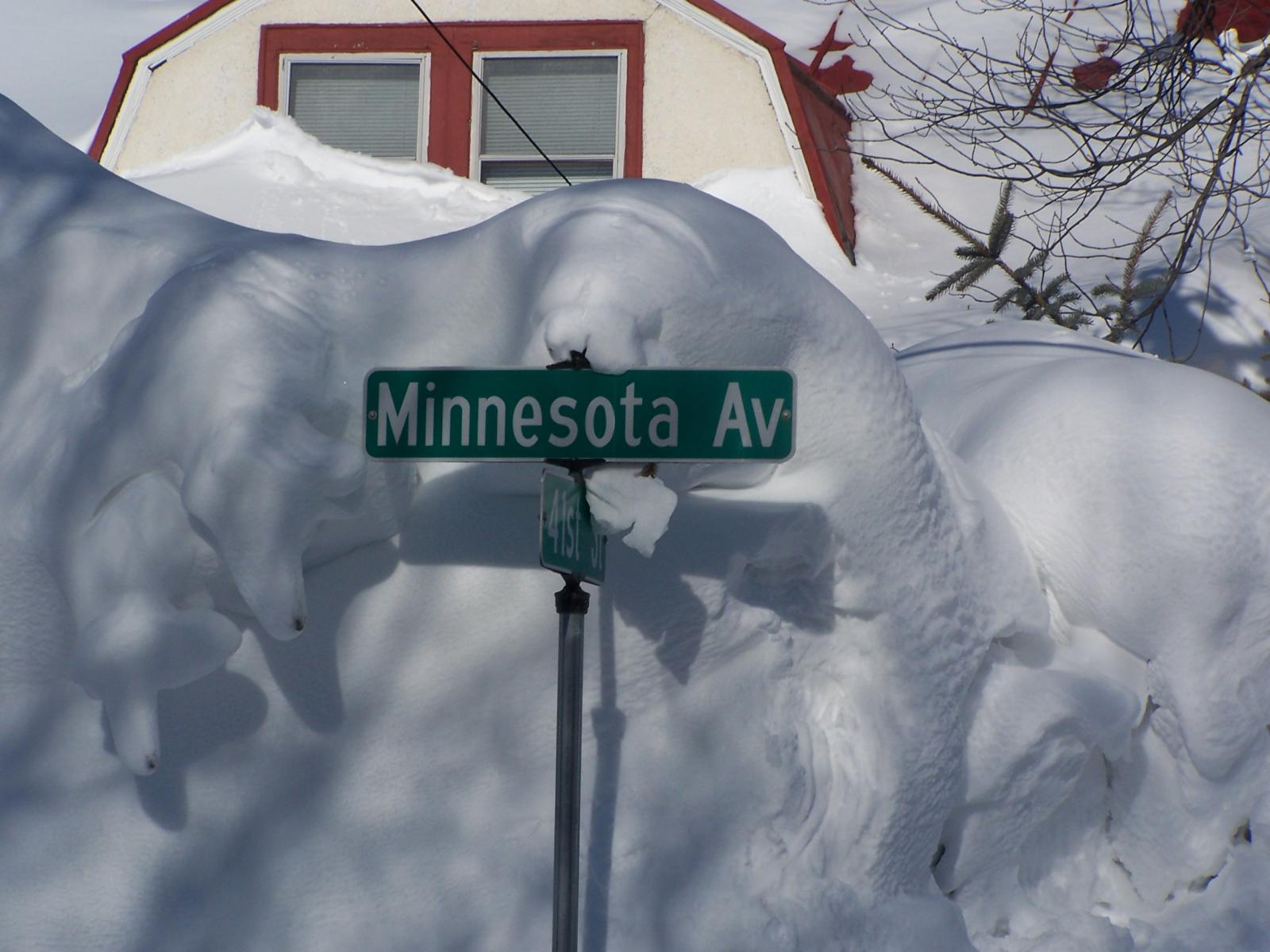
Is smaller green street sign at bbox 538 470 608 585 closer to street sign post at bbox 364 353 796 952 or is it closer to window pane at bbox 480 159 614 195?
street sign post at bbox 364 353 796 952

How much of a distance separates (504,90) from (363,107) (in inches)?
33.0

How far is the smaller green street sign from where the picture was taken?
2004 mm

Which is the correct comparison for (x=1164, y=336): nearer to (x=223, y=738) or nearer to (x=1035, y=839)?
(x=1035, y=839)

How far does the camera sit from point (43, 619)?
2445 millimetres

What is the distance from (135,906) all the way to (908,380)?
284 cm

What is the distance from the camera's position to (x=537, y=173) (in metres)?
7.45

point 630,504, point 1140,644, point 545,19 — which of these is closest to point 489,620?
point 630,504

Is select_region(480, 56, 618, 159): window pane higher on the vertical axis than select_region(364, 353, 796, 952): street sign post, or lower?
higher

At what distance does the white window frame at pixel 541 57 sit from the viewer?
7.32 m

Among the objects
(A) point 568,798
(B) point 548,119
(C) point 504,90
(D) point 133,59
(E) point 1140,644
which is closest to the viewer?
(A) point 568,798

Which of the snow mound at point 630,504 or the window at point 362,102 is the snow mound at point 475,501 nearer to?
the snow mound at point 630,504

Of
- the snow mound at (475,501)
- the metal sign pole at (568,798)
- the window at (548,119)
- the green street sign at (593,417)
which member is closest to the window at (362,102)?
the window at (548,119)

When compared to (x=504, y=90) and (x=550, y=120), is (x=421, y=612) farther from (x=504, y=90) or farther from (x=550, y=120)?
(x=504, y=90)

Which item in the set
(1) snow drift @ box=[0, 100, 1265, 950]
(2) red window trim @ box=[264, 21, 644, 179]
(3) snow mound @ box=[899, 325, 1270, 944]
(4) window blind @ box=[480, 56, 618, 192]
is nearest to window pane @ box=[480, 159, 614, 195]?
(4) window blind @ box=[480, 56, 618, 192]
